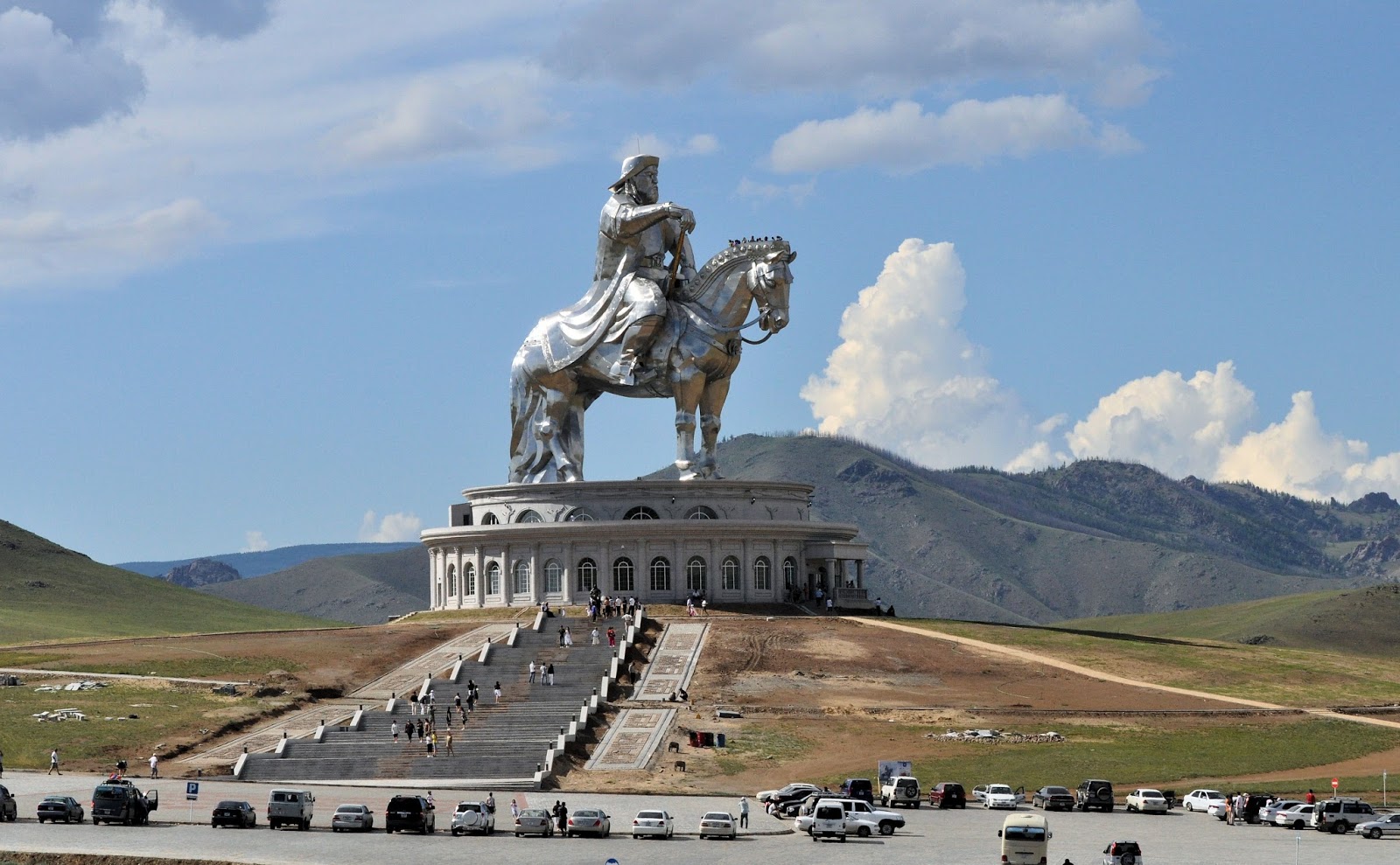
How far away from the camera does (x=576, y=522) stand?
107 m

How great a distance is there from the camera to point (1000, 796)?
7006 centimetres

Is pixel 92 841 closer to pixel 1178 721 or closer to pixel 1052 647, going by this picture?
pixel 1178 721

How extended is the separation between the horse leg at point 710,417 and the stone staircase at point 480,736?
58.2 feet

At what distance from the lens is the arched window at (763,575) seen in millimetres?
107750

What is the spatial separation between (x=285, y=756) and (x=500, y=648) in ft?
54.1

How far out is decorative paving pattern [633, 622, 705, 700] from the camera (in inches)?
3521

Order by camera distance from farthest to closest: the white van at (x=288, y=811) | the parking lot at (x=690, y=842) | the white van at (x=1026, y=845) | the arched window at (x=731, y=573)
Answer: the arched window at (x=731, y=573) < the white van at (x=288, y=811) < the parking lot at (x=690, y=842) < the white van at (x=1026, y=845)

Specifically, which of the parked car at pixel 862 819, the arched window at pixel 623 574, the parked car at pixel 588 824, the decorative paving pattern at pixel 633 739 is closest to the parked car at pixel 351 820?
the parked car at pixel 588 824

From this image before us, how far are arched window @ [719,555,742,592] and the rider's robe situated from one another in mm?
11730

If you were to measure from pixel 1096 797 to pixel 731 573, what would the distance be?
38468 mm

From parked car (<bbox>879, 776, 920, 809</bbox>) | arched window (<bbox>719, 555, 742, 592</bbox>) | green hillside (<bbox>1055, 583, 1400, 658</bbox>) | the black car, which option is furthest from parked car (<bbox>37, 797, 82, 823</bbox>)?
green hillside (<bbox>1055, 583, 1400, 658</bbox>)

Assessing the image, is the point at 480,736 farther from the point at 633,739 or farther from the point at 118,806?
the point at 118,806

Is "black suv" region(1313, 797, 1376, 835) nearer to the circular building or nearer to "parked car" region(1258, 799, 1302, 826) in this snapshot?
"parked car" region(1258, 799, 1302, 826)

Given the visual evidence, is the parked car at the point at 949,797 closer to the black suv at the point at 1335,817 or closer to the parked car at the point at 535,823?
the black suv at the point at 1335,817
